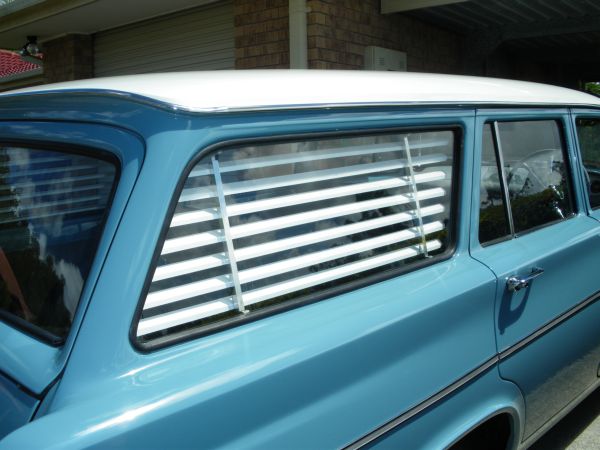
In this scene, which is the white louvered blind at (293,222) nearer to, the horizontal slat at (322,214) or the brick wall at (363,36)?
the horizontal slat at (322,214)

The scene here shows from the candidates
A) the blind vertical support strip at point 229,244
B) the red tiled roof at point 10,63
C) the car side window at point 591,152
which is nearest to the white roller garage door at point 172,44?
the car side window at point 591,152

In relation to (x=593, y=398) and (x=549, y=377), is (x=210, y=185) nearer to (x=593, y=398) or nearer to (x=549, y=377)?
(x=549, y=377)

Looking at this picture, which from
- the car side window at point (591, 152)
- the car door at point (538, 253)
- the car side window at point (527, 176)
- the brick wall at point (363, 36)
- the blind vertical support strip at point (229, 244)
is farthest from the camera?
the brick wall at point (363, 36)

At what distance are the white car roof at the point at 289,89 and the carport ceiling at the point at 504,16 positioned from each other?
496cm

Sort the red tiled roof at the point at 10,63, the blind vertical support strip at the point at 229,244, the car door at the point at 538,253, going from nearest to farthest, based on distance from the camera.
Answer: the blind vertical support strip at the point at 229,244
the car door at the point at 538,253
the red tiled roof at the point at 10,63

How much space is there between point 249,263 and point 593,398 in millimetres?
2859

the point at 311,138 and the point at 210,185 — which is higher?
the point at 311,138

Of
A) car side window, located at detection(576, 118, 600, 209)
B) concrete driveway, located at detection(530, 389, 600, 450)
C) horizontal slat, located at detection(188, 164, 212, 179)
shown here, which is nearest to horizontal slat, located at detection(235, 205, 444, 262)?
horizontal slat, located at detection(188, 164, 212, 179)

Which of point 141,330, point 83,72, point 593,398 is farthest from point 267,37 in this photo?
point 141,330

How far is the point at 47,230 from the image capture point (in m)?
1.73

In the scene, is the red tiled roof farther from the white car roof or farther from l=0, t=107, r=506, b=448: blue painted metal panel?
l=0, t=107, r=506, b=448: blue painted metal panel

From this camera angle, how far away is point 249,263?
1.60 meters

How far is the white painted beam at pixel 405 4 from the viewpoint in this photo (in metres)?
6.69

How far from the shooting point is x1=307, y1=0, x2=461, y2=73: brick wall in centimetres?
628
